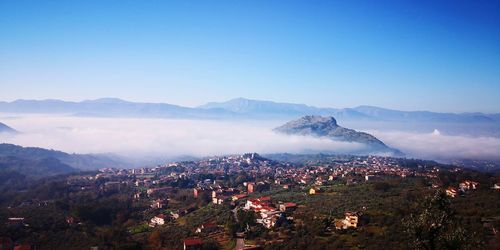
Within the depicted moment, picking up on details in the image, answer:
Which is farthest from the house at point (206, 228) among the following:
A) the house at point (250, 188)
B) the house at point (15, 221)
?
the house at point (250, 188)

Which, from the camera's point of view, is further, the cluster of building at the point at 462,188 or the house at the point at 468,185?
the house at the point at 468,185

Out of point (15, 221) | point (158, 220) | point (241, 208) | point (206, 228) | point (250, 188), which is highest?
point (241, 208)

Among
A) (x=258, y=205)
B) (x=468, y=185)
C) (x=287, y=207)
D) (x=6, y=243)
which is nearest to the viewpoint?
(x=6, y=243)

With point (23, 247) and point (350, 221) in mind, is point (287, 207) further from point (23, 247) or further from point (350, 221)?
point (23, 247)

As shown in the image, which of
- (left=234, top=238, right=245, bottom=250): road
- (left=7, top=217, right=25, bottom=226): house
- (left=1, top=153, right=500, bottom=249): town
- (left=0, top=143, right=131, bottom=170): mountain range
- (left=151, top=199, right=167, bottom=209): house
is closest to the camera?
(left=234, top=238, right=245, bottom=250): road

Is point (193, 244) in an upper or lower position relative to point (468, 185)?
lower

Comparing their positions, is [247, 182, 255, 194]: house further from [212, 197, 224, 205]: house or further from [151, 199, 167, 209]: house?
[151, 199, 167, 209]: house

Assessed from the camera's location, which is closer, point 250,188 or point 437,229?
point 437,229

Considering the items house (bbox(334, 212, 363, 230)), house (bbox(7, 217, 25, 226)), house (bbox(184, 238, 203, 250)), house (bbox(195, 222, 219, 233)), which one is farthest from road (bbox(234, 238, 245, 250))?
house (bbox(7, 217, 25, 226))

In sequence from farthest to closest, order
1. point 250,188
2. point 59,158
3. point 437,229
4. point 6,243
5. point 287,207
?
1. point 59,158
2. point 250,188
3. point 287,207
4. point 6,243
5. point 437,229

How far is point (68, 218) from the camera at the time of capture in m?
43.5

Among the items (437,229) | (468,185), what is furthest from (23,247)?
(468,185)

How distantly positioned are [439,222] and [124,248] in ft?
74.3

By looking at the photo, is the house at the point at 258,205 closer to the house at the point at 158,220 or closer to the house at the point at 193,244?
the house at the point at 158,220
